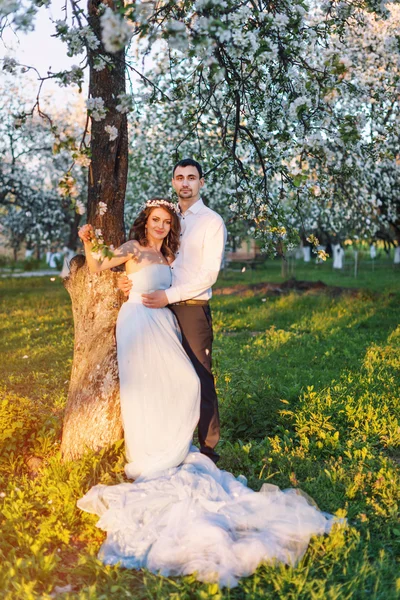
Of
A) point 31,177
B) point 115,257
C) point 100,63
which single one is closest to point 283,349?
point 115,257

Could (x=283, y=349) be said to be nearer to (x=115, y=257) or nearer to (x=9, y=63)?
(x=115, y=257)

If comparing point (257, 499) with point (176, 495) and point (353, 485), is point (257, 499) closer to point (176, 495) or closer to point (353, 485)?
point (176, 495)

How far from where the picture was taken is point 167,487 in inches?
178

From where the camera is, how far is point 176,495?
4.43m

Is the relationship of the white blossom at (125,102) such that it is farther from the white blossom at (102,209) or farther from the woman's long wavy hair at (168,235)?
the woman's long wavy hair at (168,235)

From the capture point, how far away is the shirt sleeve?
5.31 meters

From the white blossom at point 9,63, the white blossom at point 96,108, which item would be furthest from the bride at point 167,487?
the white blossom at point 9,63

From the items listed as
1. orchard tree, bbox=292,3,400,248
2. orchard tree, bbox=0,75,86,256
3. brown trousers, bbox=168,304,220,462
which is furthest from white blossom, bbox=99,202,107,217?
orchard tree, bbox=0,75,86,256

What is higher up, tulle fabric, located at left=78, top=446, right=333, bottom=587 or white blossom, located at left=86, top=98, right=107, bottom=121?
white blossom, located at left=86, top=98, right=107, bottom=121

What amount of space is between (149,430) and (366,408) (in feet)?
9.79

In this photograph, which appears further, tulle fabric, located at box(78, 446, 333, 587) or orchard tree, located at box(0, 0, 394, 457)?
orchard tree, located at box(0, 0, 394, 457)

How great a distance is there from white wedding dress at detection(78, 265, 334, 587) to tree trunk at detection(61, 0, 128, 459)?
1.12 ft

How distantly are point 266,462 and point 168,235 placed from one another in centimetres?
213

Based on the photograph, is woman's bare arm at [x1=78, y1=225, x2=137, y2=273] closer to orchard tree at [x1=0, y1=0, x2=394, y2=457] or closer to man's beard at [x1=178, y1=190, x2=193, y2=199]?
orchard tree at [x1=0, y1=0, x2=394, y2=457]
